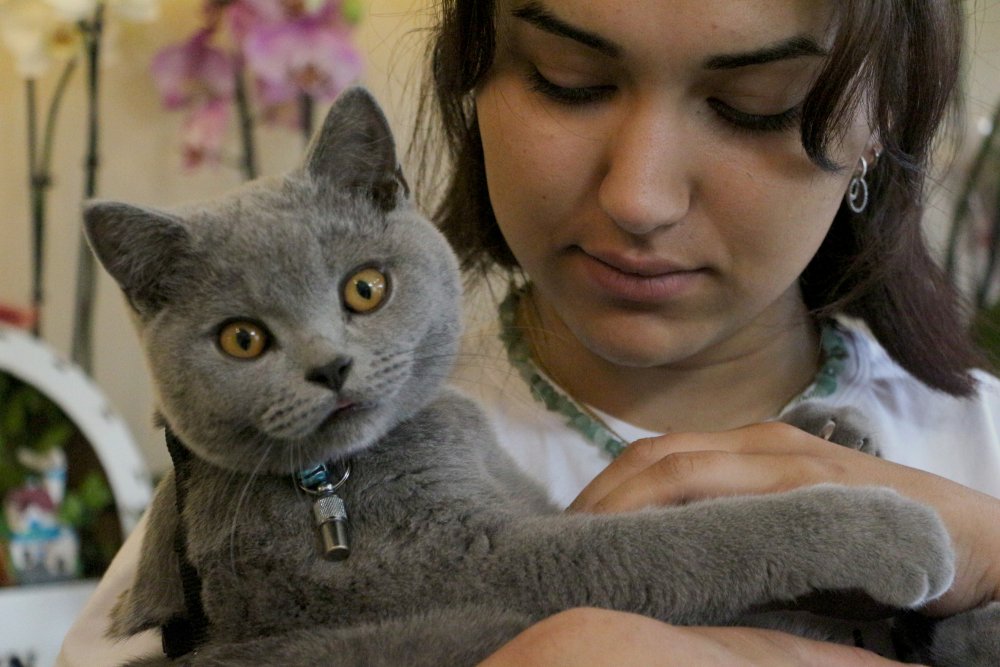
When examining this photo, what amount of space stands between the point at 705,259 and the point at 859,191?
0.32 m

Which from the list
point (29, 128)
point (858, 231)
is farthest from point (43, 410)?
point (858, 231)

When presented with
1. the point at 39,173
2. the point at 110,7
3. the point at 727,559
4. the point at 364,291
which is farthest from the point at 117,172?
the point at 727,559

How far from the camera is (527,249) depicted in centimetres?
104

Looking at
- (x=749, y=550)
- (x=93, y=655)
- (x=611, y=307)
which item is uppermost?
(x=611, y=307)

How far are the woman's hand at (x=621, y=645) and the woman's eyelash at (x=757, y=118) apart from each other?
1.55 feet

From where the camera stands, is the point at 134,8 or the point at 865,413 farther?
the point at 134,8

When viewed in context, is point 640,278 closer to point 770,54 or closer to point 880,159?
point 770,54

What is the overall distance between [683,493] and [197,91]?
62.4 inches

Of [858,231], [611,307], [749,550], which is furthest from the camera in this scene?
[858,231]

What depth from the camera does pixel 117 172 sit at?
88.4 inches

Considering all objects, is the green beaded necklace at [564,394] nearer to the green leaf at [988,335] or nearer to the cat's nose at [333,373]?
the green leaf at [988,335]

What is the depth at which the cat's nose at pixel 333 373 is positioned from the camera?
0.73 metres

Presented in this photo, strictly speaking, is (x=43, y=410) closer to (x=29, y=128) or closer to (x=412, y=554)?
(x=29, y=128)

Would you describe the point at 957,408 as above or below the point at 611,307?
below
